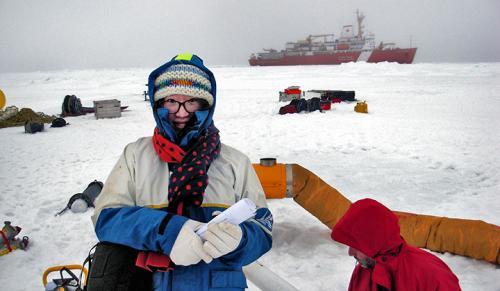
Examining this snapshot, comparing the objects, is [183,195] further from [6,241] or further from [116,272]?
[6,241]

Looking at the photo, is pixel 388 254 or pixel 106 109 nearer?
pixel 388 254

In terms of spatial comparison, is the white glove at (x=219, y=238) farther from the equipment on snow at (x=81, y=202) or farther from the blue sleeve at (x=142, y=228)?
the equipment on snow at (x=81, y=202)

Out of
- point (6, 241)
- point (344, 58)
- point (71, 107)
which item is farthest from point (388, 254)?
point (344, 58)

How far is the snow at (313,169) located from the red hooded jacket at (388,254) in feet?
3.98

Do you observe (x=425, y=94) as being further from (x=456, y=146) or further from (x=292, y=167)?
(x=292, y=167)

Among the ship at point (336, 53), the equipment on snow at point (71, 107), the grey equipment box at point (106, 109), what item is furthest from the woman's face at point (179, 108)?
the ship at point (336, 53)

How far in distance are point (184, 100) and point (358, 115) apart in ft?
33.6

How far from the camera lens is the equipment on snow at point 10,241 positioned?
3.38 meters

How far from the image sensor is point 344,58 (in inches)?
2398

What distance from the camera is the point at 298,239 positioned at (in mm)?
3629

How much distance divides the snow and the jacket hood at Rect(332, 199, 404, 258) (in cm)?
127

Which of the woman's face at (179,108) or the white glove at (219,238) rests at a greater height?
the woman's face at (179,108)

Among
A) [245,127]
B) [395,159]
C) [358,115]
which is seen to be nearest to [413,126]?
[358,115]

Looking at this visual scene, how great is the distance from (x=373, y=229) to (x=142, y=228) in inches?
42.7
